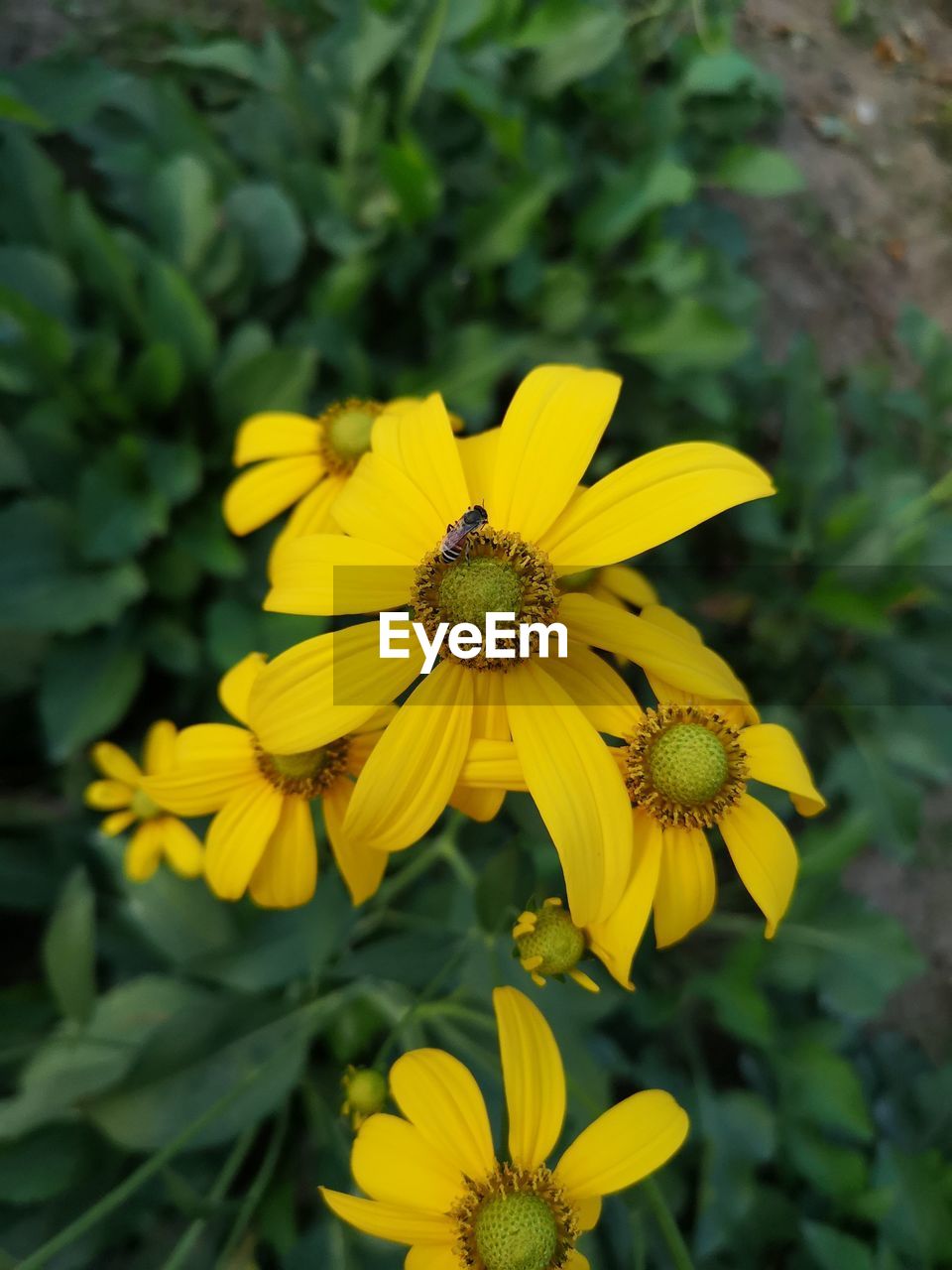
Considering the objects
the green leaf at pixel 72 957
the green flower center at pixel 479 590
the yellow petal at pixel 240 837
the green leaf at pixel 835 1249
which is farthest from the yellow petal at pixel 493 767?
the green leaf at pixel 835 1249

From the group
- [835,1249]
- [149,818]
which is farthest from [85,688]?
[835,1249]

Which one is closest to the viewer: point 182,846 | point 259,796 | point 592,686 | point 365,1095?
point 592,686

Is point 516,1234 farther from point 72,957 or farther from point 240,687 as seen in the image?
point 72,957

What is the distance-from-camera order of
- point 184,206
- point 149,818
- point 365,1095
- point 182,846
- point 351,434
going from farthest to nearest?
1. point 184,206
2. point 149,818
3. point 182,846
4. point 351,434
5. point 365,1095

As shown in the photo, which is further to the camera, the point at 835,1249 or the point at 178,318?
the point at 178,318

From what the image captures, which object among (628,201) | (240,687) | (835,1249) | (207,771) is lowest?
(835,1249)

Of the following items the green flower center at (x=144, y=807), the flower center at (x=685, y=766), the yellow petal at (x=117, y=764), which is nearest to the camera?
the flower center at (x=685, y=766)

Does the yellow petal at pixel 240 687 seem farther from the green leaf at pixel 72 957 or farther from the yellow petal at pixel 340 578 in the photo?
the green leaf at pixel 72 957
